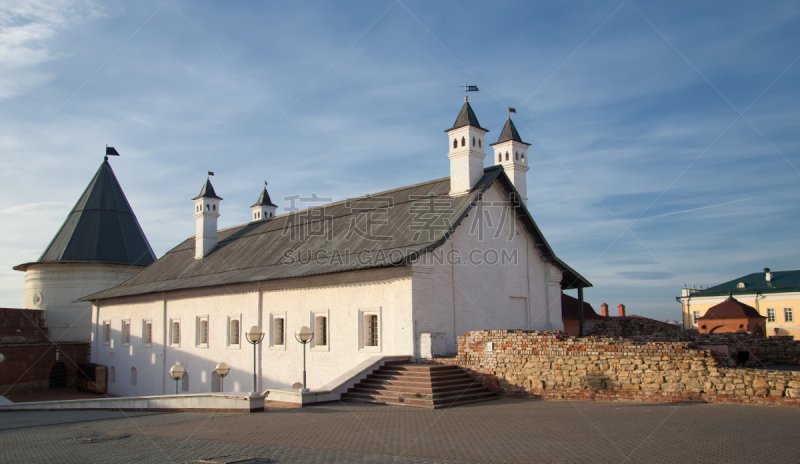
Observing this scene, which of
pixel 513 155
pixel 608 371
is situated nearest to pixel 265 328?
pixel 513 155

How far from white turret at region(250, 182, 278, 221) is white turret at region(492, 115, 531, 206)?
59.7 ft

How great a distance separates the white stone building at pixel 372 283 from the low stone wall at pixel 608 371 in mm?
2443

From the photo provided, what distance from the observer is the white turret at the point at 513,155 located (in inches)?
1049

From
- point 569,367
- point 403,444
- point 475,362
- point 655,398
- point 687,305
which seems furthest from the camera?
point 687,305

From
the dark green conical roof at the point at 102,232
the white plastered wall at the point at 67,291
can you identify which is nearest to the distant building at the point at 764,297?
the dark green conical roof at the point at 102,232

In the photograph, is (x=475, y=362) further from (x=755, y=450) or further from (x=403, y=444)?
(x=755, y=450)

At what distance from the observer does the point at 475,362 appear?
17.6m

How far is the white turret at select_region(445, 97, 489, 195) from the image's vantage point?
22.2m

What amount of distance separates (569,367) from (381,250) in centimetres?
818

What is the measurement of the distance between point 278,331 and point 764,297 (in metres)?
48.4

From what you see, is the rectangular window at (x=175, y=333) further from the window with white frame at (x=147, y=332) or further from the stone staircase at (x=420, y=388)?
the stone staircase at (x=420, y=388)

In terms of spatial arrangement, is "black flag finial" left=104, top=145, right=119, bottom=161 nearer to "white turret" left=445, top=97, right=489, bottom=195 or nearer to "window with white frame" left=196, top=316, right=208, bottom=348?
"window with white frame" left=196, top=316, right=208, bottom=348

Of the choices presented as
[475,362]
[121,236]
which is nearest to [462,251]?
[475,362]

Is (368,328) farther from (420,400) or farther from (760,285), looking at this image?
(760,285)
